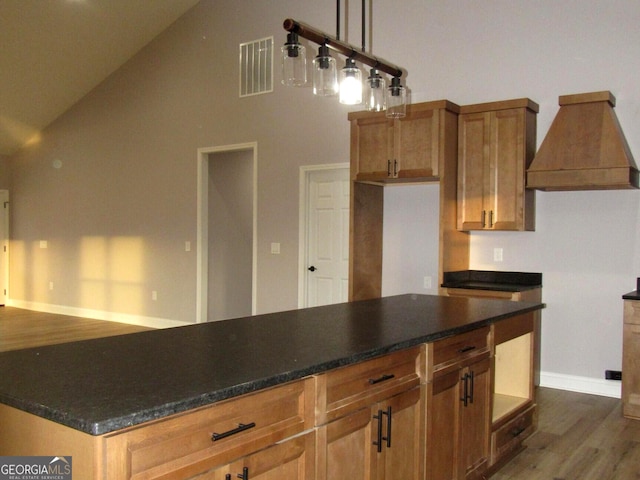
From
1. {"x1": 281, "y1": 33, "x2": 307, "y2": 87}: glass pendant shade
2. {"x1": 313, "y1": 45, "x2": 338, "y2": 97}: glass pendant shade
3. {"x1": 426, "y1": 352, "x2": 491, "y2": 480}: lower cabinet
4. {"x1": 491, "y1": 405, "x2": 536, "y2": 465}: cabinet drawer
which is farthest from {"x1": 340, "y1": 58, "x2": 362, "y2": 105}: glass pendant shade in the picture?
{"x1": 491, "y1": 405, "x2": 536, "y2": 465}: cabinet drawer

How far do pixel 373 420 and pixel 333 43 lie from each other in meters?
1.74

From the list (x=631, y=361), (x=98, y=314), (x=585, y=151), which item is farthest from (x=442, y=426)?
(x=98, y=314)

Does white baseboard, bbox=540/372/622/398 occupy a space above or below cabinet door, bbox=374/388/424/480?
below

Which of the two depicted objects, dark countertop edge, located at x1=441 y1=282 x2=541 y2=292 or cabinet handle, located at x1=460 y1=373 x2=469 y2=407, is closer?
cabinet handle, located at x1=460 y1=373 x2=469 y2=407

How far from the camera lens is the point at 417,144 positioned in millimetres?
5156

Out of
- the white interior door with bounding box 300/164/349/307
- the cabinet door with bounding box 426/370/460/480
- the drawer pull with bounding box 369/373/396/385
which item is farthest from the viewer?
the white interior door with bounding box 300/164/349/307

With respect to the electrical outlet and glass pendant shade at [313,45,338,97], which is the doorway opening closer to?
the electrical outlet

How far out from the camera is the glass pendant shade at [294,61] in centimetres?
270

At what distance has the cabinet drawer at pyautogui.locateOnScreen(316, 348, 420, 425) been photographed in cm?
184

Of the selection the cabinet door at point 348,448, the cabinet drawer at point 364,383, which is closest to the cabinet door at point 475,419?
the cabinet drawer at point 364,383

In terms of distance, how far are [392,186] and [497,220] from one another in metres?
1.30

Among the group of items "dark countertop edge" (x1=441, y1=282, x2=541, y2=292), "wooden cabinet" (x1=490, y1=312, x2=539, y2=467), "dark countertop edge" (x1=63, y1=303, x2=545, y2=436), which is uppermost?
"dark countertop edge" (x1=63, y1=303, x2=545, y2=436)

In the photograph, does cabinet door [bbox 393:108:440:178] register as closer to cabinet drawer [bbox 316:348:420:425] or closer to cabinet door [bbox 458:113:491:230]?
cabinet door [bbox 458:113:491:230]

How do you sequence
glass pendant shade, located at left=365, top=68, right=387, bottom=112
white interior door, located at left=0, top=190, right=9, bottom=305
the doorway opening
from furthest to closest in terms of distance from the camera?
white interior door, located at left=0, top=190, right=9, bottom=305, the doorway opening, glass pendant shade, located at left=365, top=68, right=387, bottom=112
